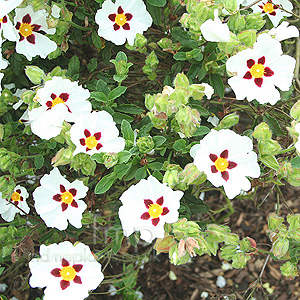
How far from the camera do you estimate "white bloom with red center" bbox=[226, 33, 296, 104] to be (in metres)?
1.43

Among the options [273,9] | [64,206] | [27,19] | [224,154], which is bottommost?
[64,206]

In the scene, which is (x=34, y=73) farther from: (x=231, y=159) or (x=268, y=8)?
(x=268, y=8)

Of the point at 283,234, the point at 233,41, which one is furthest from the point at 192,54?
the point at 283,234

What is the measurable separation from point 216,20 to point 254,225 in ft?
6.00

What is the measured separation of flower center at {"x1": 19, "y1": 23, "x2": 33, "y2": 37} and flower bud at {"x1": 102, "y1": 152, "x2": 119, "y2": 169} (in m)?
0.62

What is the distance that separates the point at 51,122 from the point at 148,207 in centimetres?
41

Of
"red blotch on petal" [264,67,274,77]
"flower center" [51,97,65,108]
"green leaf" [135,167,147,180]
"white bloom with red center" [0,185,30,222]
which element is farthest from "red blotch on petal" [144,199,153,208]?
"white bloom with red center" [0,185,30,222]

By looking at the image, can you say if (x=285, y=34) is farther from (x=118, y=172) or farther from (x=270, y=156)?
(x=118, y=172)

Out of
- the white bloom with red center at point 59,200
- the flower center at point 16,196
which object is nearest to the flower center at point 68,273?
the white bloom with red center at point 59,200

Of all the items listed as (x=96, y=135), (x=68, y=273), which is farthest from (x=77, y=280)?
(x=96, y=135)

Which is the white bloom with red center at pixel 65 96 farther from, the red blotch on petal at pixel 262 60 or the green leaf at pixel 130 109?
the red blotch on petal at pixel 262 60

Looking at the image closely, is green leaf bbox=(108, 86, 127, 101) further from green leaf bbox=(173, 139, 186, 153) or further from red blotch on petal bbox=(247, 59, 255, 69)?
red blotch on petal bbox=(247, 59, 255, 69)

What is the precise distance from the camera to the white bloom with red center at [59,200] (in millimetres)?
1590

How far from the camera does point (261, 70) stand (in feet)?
4.91
